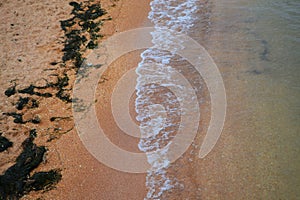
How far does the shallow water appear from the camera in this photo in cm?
320

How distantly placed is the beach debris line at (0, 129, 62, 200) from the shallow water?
38.5 inches

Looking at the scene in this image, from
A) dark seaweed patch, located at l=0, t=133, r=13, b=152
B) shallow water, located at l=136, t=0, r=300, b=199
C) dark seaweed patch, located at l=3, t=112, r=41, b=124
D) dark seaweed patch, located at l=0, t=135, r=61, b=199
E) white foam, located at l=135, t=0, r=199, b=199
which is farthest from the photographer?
dark seaweed patch, located at l=3, t=112, r=41, b=124

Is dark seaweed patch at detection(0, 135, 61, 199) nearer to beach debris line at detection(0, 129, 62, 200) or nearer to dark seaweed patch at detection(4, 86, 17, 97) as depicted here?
beach debris line at detection(0, 129, 62, 200)

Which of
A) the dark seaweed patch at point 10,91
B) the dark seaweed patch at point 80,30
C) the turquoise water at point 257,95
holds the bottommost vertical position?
the turquoise water at point 257,95

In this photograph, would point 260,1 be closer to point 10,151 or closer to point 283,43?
point 283,43

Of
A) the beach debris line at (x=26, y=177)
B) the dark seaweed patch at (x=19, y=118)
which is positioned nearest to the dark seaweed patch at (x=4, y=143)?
the beach debris line at (x=26, y=177)

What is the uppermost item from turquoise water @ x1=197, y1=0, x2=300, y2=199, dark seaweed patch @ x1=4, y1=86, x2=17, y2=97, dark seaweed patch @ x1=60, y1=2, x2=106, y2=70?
dark seaweed patch @ x1=60, y1=2, x2=106, y2=70

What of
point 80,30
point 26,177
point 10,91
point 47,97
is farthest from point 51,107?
point 80,30

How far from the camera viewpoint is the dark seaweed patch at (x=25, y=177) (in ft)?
10.2

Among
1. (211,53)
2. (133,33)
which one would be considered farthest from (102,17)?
(211,53)

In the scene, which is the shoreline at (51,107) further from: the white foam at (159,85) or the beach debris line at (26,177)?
the white foam at (159,85)

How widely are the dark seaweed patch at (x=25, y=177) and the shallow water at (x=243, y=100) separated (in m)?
0.99

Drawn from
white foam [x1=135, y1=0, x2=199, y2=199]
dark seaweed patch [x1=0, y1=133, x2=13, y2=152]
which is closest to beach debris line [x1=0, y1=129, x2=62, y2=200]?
dark seaweed patch [x1=0, y1=133, x2=13, y2=152]

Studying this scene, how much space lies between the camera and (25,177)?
3.22 metres
